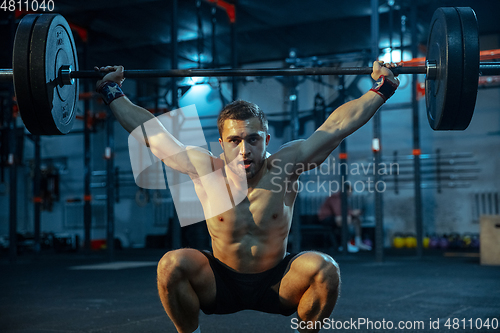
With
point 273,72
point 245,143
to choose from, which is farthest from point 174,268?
point 273,72

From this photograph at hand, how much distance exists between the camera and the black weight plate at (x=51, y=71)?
1.98 metres

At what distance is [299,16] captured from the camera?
807 centimetres

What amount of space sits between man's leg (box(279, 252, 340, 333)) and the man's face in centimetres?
39

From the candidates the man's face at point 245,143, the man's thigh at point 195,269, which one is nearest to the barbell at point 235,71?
the man's face at point 245,143

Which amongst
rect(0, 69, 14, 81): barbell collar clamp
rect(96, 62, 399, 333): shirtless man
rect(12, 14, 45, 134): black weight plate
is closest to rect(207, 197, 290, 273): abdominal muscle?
rect(96, 62, 399, 333): shirtless man

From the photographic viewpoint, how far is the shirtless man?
1.79 metres

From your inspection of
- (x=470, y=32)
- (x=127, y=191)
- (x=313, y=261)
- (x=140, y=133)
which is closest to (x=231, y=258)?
(x=313, y=261)

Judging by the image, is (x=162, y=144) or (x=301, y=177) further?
(x=301, y=177)

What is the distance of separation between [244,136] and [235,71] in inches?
14.9

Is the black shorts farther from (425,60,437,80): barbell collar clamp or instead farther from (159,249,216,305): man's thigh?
(425,60,437,80): barbell collar clamp

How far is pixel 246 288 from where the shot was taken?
1872 millimetres

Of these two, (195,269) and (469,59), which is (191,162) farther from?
(469,59)

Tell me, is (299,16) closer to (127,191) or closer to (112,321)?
(127,191)

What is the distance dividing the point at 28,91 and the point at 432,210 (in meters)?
8.43
